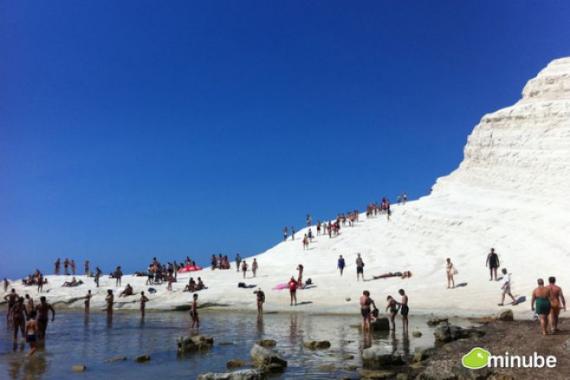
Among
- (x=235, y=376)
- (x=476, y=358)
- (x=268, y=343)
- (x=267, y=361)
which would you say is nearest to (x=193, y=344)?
(x=268, y=343)

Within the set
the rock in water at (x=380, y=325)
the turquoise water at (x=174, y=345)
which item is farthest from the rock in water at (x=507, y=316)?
the rock in water at (x=380, y=325)

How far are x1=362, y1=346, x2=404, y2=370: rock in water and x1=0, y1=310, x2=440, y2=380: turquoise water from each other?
33cm

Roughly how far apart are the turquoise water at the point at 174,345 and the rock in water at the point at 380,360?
13.1 inches

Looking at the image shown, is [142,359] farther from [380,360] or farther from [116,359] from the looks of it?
[380,360]

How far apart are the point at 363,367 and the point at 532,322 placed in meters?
9.35

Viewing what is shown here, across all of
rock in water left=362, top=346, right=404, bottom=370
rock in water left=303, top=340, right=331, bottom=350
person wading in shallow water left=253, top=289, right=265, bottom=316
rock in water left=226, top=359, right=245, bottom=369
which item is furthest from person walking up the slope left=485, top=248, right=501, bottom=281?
rock in water left=226, top=359, right=245, bottom=369

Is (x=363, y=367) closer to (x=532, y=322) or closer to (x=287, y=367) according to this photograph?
(x=287, y=367)

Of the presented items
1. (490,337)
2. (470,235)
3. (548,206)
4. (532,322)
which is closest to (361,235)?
(470,235)

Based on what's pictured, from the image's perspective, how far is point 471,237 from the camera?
121 feet

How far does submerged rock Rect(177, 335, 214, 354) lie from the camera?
60.2 ft

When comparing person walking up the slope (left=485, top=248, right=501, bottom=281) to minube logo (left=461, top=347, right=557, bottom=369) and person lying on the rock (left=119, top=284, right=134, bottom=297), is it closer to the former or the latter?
minube logo (left=461, top=347, right=557, bottom=369)

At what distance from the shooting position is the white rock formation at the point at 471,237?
95.0ft

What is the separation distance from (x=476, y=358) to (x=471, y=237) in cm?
2525

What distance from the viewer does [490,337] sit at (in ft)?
55.7
